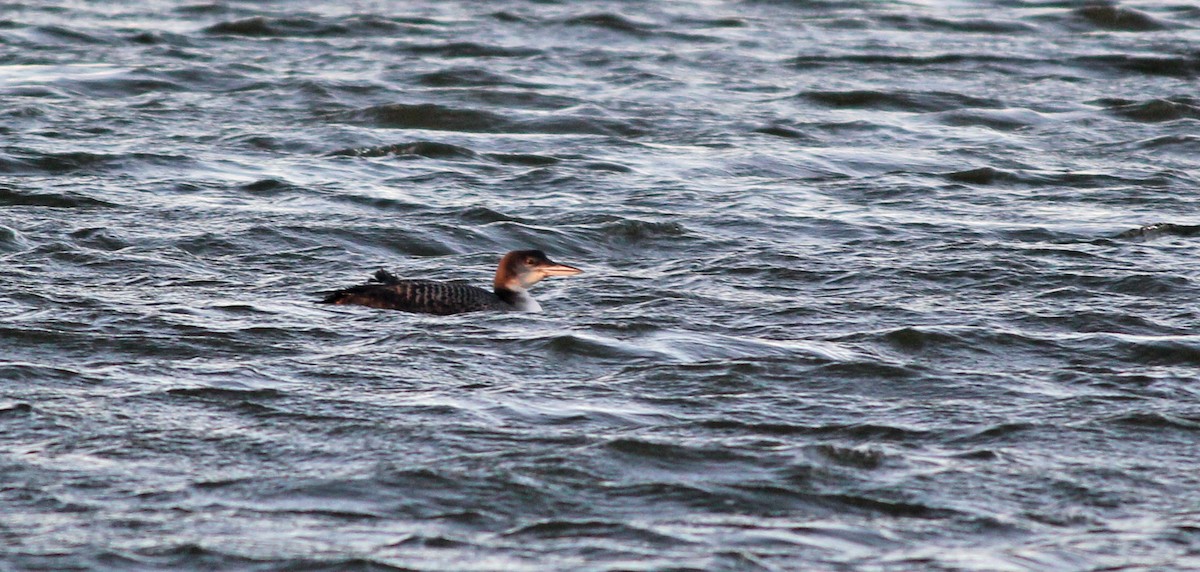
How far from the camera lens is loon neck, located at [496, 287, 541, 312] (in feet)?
32.5

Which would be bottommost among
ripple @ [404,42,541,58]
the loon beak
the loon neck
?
ripple @ [404,42,541,58]

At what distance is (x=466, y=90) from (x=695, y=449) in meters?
10.7

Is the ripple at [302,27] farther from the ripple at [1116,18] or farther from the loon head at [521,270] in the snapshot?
the loon head at [521,270]

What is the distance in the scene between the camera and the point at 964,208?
43.0 feet

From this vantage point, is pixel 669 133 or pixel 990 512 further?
pixel 669 133

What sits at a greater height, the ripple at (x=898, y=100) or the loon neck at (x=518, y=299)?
the loon neck at (x=518, y=299)

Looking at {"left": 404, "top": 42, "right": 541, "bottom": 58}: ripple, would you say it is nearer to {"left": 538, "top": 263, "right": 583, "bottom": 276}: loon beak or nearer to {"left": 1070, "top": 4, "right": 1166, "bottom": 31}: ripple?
{"left": 1070, "top": 4, "right": 1166, "bottom": 31}: ripple

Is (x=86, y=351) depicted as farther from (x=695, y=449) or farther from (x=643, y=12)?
(x=643, y=12)

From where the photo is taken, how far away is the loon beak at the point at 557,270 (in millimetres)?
10242

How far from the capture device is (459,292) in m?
9.82

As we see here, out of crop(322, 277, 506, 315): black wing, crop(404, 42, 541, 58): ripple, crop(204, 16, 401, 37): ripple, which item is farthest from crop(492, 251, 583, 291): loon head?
crop(204, 16, 401, 37): ripple

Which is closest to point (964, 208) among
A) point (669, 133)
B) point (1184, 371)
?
point (669, 133)

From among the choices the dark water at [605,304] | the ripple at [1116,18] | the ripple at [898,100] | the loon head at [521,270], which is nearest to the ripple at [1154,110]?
the dark water at [605,304]

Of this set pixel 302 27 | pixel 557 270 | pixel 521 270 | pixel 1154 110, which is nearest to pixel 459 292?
pixel 521 270
